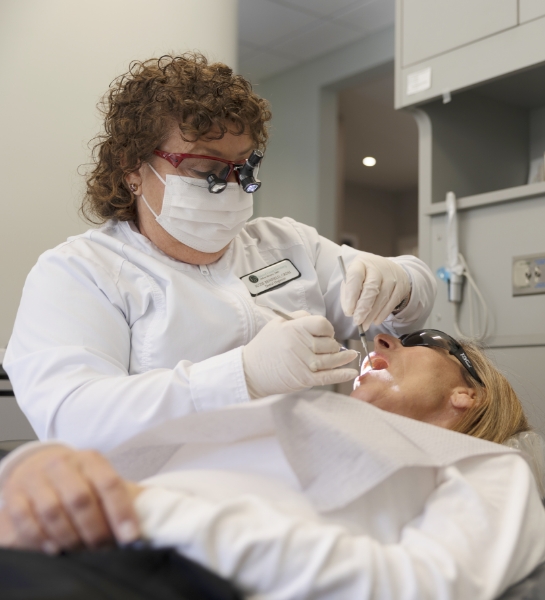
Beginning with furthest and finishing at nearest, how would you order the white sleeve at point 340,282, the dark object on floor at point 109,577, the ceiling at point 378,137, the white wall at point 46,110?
the ceiling at point 378,137 < the white wall at point 46,110 < the white sleeve at point 340,282 < the dark object on floor at point 109,577

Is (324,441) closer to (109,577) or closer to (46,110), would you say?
(109,577)

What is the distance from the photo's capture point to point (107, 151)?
1.65m

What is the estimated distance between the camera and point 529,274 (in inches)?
85.5

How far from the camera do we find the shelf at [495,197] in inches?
84.5

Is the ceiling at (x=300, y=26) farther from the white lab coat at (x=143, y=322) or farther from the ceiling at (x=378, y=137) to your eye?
the white lab coat at (x=143, y=322)

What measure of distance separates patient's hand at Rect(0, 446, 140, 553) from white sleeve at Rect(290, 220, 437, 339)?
110 centimetres

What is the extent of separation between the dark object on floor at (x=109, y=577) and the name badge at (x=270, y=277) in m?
0.97

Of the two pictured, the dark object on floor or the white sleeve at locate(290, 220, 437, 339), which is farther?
the white sleeve at locate(290, 220, 437, 339)

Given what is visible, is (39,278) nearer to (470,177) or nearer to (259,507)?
(259,507)

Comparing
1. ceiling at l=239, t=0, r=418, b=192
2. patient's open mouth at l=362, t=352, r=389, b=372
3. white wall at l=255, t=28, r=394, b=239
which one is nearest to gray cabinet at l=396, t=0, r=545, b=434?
patient's open mouth at l=362, t=352, r=389, b=372

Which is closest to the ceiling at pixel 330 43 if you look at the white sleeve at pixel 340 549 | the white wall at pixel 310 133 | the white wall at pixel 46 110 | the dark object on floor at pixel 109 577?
the white wall at pixel 310 133

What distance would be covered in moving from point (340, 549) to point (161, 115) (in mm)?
1089

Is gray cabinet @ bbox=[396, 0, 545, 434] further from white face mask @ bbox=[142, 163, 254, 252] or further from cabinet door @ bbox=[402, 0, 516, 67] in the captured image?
white face mask @ bbox=[142, 163, 254, 252]

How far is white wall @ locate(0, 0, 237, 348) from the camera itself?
2.55 m
